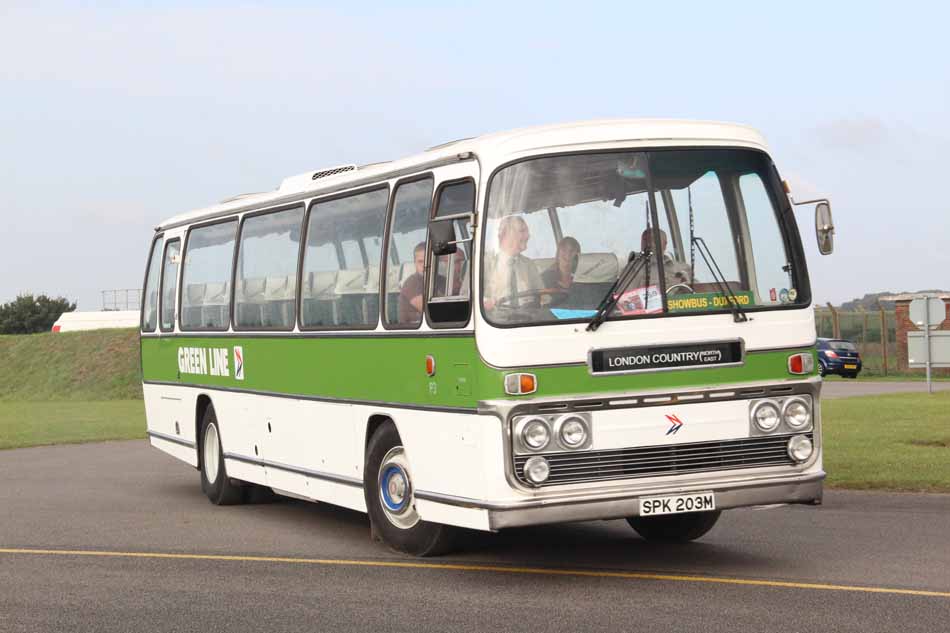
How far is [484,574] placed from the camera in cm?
1012

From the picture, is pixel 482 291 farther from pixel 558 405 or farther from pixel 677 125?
pixel 677 125

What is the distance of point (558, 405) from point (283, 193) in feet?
18.3

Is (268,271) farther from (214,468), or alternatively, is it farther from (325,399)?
(214,468)

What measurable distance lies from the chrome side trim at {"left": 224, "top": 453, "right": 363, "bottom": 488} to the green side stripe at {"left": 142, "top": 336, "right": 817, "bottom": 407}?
657mm

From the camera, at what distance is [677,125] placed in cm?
1008

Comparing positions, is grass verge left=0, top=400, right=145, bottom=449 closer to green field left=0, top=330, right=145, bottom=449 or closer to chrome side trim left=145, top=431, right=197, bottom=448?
green field left=0, top=330, right=145, bottom=449

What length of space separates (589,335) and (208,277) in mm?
7556

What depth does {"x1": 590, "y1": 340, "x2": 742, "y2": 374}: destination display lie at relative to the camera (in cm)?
951

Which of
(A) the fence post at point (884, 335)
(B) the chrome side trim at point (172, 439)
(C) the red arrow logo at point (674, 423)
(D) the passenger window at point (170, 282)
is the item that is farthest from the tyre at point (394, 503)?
(A) the fence post at point (884, 335)

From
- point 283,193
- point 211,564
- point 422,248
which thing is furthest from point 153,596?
point 283,193

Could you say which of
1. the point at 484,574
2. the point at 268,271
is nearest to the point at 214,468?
the point at 268,271

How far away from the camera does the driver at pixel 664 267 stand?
384 inches

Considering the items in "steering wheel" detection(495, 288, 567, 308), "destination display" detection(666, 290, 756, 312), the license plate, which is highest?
"steering wheel" detection(495, 288, 567, 308)

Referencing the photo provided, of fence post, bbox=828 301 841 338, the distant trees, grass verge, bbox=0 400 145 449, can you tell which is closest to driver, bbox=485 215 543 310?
grass verge, bbox=0 400 145 449
